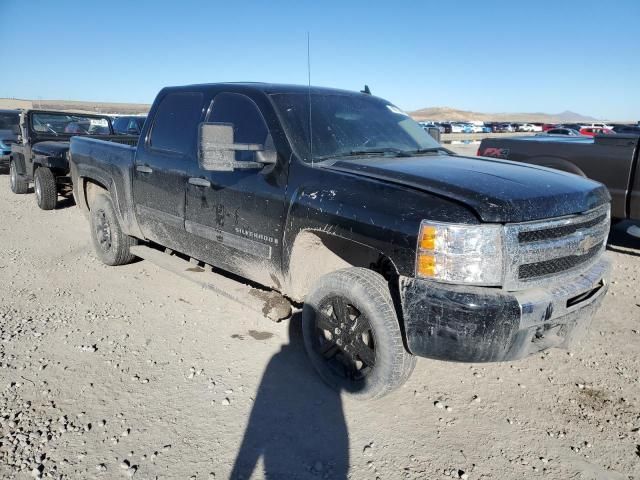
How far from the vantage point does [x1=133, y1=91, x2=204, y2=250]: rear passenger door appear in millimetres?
3900

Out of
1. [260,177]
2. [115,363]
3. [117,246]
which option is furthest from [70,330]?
[260,177]

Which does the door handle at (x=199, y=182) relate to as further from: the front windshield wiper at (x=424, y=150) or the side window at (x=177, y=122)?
the front windshield wiper at (x=424, y=150)

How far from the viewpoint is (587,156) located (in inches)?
231

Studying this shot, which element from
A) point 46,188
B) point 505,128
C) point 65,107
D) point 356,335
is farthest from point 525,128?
point 65,107

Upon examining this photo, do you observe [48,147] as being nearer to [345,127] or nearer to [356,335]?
[345,127]

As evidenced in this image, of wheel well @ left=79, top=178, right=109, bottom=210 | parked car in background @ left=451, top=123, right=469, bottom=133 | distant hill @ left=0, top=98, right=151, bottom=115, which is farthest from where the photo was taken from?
distant hill @ left=0, top=98, right=151, bottom=115

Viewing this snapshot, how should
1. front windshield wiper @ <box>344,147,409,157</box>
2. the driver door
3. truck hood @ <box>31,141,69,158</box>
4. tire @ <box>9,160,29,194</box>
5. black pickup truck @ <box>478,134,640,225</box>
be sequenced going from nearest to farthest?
the driver door, front windshield wiper @ <box>344,147,409,157</box>, black pickup truck @ <box>478,134,640,225</box>, truck hood @ <box>31,141,69,158</box>, tire @ <box>9,160,29,194</box>

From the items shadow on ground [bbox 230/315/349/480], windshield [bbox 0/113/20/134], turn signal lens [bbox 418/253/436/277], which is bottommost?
shadow on ground [bbox 230/315/349/480]

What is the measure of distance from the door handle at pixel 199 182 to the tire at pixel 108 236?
5.27ft

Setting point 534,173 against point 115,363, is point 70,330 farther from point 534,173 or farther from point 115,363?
point 534,173

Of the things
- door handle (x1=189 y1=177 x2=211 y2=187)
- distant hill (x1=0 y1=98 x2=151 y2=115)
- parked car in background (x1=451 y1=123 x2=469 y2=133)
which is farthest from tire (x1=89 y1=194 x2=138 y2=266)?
parked car in background (x1=451 y1=123 x2=469 y2=133)

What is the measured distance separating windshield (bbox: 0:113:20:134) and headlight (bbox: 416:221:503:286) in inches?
582

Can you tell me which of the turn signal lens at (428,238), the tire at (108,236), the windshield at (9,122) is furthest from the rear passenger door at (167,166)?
the windshield at (9,122)

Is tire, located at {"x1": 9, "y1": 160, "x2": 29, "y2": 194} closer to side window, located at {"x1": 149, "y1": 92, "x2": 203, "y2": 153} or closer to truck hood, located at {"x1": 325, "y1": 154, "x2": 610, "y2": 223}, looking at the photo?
side window, located at {"x1": 149, "y1": 92, "x2": 203, "y2": 153}
